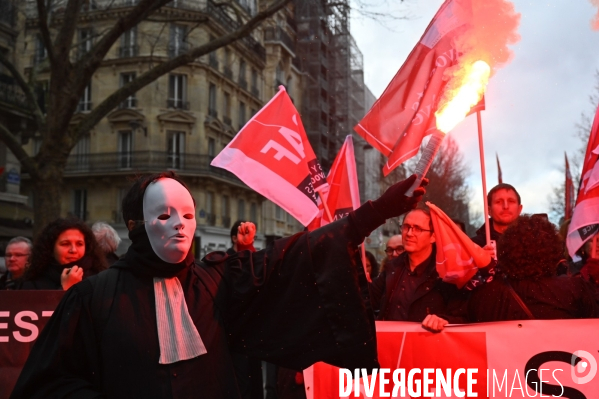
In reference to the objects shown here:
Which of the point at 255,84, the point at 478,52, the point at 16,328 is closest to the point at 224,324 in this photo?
the point at 478,52

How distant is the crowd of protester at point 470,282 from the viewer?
3.90 metres

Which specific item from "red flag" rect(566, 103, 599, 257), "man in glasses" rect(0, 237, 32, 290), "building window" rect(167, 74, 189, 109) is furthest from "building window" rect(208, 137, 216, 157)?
"red flag" rect(566, 103, 599, 257)

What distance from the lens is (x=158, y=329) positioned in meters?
2.45

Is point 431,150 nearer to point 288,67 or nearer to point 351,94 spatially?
point 288,67

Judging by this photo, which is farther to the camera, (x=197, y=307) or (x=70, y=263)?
(x=70, y=263)

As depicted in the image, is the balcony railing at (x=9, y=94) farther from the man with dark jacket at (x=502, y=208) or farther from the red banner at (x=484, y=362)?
the red banner at (x=484, y=362)

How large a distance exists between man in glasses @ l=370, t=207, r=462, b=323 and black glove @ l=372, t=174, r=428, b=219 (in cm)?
200

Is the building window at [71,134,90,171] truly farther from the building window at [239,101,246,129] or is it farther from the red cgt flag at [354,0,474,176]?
the red cgt flag at [354,0,474,176]

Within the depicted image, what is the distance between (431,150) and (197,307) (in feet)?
4.09

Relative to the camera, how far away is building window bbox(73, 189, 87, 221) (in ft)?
114

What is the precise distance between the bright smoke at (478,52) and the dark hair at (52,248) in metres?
2.81

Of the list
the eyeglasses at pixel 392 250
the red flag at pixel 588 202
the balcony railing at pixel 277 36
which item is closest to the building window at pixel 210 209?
the balcony railing at pixel 277 36

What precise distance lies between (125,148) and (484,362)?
1295 inches

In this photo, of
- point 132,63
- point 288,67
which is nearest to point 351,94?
point 288,67
